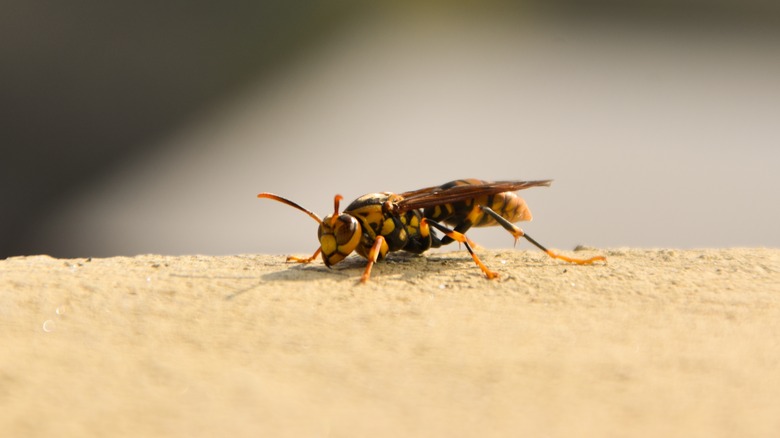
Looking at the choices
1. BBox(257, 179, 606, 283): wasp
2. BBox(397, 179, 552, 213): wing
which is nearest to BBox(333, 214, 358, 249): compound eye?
BBox(257, 179, 606, 283): wasp

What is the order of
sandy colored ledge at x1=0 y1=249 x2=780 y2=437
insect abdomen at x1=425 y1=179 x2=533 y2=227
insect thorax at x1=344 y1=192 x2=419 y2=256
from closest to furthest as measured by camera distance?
1. sandy colored ledge at x1=0 y1=249 x2=780 y2=437
2. insect thorax at x1=344 y1=192 x2=419 y2=256
3. insect abdomen at x1=425 y1=179 x2=533 y2=227

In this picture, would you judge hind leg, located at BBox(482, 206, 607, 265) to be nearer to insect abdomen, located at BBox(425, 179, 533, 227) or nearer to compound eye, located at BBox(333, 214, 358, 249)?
insect abdomen, located at BBox(425, 179, 533, 227)

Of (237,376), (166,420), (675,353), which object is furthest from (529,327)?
(166,420)

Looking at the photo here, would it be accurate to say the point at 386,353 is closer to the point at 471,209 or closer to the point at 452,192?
the point at 452,192

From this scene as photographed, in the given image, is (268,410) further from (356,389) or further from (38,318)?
(38,318)

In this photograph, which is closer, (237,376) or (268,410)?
(268,410)

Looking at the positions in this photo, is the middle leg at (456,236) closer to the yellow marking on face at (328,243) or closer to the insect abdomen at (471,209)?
the insect abdomen at (471,209)

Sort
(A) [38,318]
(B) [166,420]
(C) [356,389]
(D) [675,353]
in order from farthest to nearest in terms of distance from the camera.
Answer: (A) [38,318] < (D) [675,353] < (C) [356,389] < (B) [166,420]
